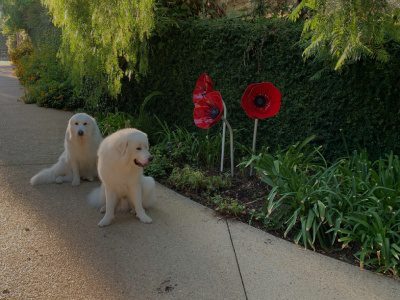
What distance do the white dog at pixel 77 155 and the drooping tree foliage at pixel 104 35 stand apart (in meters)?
2.00

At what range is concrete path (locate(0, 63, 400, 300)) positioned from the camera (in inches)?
129

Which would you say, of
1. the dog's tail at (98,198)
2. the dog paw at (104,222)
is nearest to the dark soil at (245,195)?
the dog's tail at (98,198)

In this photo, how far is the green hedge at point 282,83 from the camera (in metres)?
5.05

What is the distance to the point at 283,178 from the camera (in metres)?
4.66

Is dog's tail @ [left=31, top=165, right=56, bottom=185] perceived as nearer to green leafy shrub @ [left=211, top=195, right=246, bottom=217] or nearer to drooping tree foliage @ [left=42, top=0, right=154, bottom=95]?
green leafy shrub @ [left=211, top=195, right=246, bottom=217]

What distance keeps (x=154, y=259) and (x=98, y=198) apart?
1.29 m

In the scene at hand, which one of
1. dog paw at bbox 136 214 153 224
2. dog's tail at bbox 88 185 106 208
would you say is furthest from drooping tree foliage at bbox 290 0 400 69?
dog's tail at bbox 88 185 106 208

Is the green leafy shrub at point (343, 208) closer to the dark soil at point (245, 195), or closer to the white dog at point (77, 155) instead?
the dark soil at point (245, 195)

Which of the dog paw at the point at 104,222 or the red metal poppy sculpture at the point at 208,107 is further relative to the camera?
the red metal poppy sculpture at the point at 208,107

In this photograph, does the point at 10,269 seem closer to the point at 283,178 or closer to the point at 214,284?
the point at 214,284

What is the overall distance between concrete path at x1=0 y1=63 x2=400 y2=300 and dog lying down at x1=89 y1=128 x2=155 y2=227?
6.7 inches

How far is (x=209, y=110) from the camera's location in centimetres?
540

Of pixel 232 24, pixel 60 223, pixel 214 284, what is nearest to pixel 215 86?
pixel 232 24

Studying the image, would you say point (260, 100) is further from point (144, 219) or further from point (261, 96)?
point (144, 219)
